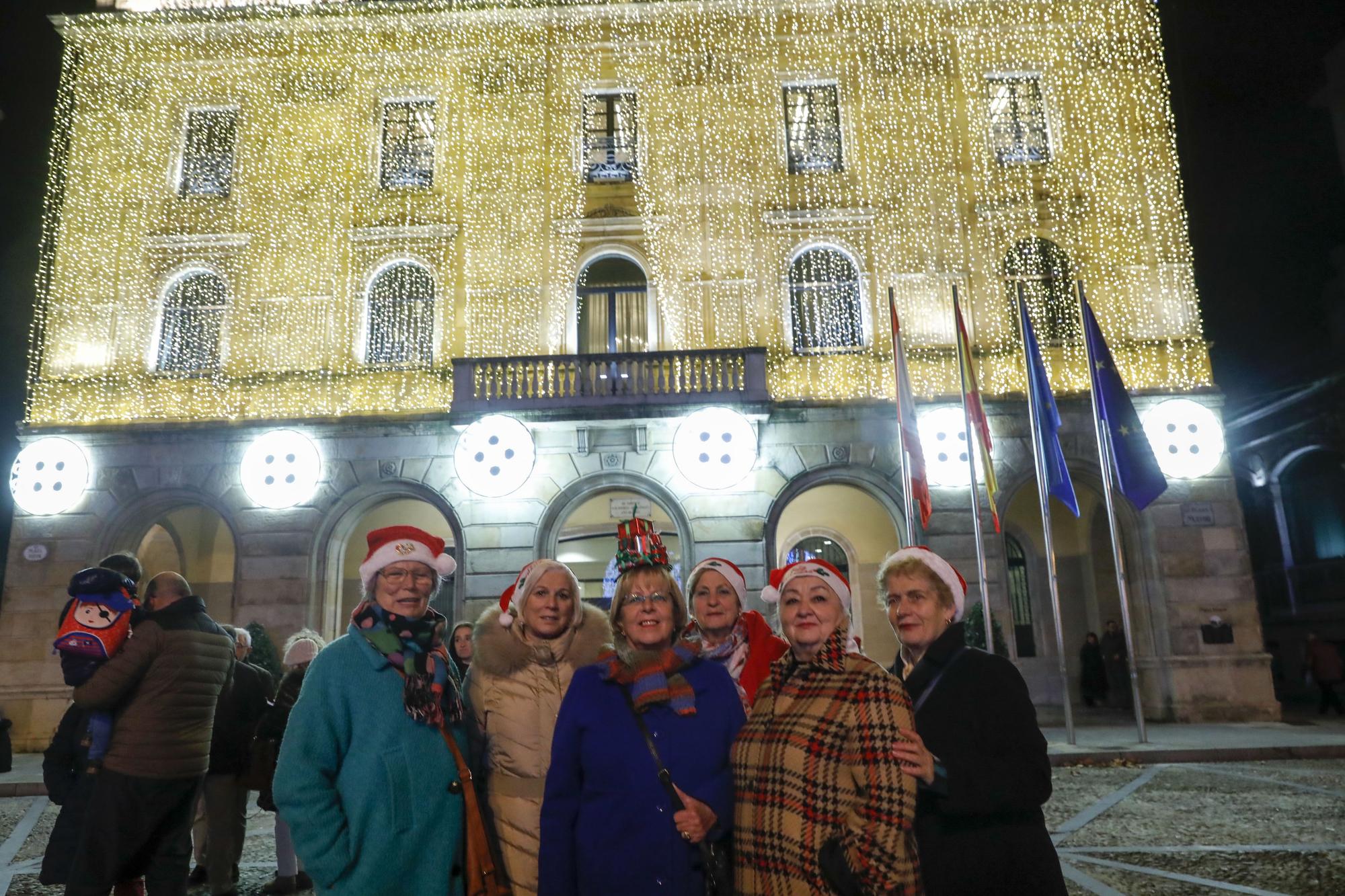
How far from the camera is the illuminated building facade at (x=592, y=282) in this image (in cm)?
1563

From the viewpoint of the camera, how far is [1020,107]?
1792 centimetres

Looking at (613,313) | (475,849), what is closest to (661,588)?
(475,849)

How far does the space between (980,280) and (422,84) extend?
1243 centimetres

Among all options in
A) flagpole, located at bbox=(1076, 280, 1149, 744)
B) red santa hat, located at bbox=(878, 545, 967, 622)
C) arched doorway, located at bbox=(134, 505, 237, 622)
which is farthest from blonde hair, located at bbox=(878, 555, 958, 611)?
arched doorway, located at bbox=(134, 505, 237, 622)

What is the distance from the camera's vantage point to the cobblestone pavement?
5980 mm

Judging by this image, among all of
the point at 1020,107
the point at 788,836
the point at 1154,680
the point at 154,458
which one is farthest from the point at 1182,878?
the point at 154,458

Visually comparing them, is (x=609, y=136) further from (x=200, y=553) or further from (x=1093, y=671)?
(x=1093, y=671)

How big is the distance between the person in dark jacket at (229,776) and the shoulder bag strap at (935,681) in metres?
5.05

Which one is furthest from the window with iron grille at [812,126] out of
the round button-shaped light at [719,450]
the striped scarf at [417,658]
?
the striped scarf at [417,658]

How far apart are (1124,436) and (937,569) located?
1038cm

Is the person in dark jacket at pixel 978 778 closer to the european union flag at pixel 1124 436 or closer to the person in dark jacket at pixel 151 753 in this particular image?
the person in dark jacket at pixel 151 753

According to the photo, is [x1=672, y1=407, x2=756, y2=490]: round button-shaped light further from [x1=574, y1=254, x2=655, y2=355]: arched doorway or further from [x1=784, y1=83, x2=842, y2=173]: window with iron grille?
[x1=784, y1=83, x2=842, y2=173]: window with iron grille

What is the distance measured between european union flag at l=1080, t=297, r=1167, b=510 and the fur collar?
1009 cm

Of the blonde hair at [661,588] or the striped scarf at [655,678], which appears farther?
the blonde hair at [661,588]
